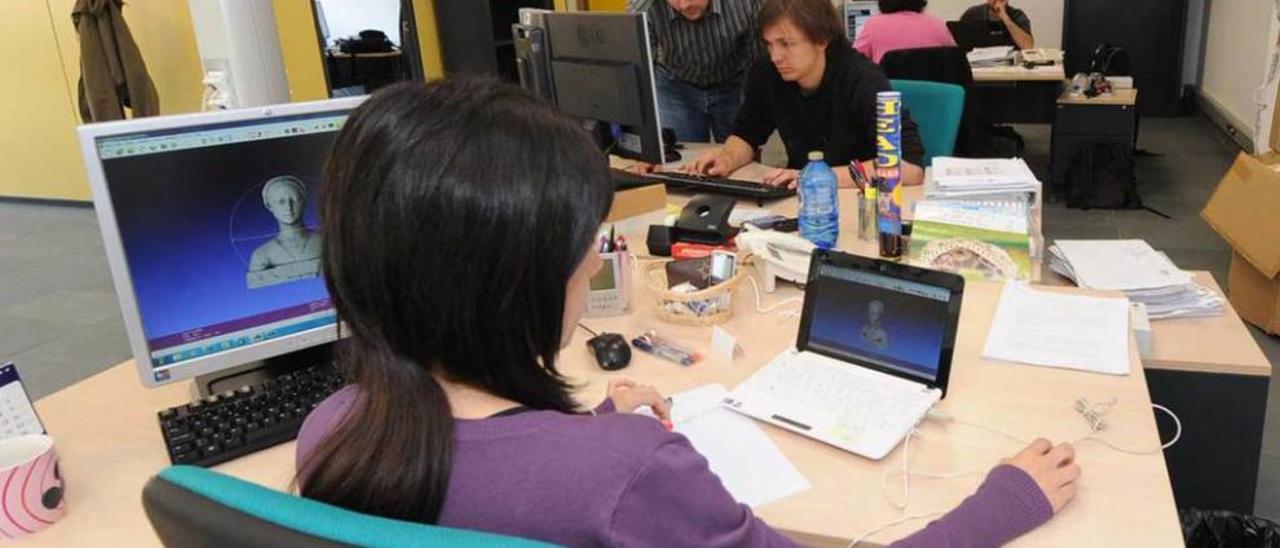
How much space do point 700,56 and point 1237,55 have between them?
409cm

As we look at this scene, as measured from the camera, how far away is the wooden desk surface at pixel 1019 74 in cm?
465

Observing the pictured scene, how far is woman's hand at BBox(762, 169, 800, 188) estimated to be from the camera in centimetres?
239

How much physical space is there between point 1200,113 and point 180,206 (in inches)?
275

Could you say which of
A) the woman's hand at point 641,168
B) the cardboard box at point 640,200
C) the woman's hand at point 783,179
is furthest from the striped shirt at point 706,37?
the cardboard box at point 640,200

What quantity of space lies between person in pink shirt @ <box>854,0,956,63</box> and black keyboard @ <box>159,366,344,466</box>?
3.35 meters

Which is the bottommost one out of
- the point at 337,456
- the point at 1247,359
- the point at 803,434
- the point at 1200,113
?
the point at 1200,113

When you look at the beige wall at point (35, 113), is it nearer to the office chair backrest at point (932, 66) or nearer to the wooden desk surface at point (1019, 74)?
the office chair backrest at point (932, 66)

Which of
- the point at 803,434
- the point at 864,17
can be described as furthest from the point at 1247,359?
the point at 864,17

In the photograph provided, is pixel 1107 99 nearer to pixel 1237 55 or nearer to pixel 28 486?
pixel 1237 55

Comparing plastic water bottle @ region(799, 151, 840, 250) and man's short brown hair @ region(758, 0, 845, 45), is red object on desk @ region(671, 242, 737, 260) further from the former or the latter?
man's short brown hair @ region(758, 0, 845, 45)

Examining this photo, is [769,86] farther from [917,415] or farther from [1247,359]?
[917,415]

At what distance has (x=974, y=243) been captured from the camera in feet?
5.64

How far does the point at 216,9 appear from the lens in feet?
10.8

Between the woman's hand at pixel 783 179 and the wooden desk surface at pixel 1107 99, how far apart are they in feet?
8.48
